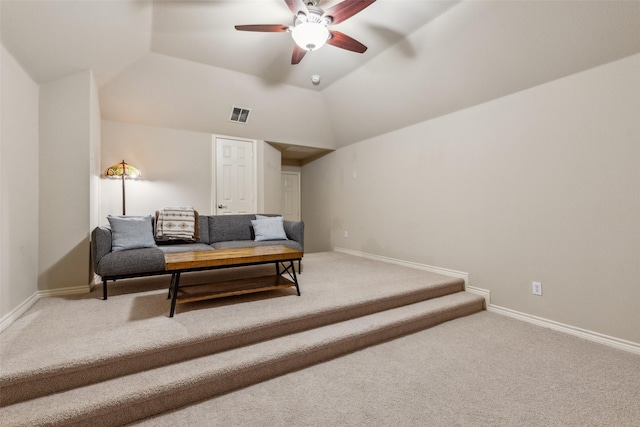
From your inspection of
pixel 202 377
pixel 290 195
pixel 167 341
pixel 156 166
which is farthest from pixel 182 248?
pixel 290 195

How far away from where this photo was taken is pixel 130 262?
2826mm

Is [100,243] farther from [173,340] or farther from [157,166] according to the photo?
[157,166]

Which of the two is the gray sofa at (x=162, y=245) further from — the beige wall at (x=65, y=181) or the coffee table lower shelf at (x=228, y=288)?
the coffee table lower shelf at (x=228, y=288)

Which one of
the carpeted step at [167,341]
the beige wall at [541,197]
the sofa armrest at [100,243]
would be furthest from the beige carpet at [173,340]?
the beige wall at [541,197]

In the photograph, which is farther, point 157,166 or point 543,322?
point 157,166

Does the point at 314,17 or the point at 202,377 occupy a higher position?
the point at 314,17

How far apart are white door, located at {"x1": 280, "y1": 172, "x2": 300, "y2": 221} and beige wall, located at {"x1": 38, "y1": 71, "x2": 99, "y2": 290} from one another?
4027 mm

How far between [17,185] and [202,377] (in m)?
2.28

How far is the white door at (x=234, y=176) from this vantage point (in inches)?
197

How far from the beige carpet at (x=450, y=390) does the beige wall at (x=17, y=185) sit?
5.99 ft

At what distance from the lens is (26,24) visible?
7.22 feet

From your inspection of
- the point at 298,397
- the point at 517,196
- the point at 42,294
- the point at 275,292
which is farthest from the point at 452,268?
the point at 42,294

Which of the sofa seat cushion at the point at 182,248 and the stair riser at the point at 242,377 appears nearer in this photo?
the stair riser at the point at 242,377

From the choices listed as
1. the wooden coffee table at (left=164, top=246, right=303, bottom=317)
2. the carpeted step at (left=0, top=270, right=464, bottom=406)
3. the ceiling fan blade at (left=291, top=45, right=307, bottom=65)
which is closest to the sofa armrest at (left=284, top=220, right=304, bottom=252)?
the wooden coffee table at (left=164, top=246, right=303, bottom=317)
